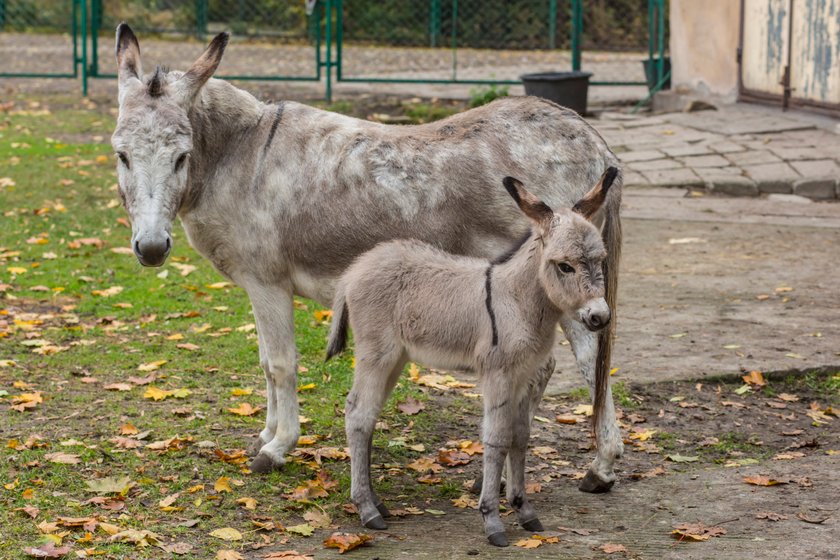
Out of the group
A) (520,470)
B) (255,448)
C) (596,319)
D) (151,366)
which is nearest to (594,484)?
(520,470)

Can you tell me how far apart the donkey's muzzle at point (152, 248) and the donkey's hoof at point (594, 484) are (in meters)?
2.28

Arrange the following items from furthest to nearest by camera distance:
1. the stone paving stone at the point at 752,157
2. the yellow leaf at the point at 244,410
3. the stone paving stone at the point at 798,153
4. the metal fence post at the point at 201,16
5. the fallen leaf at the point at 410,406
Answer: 1. the metal fence post at the point at 201,16
2. the stone paving stone at the point at 752,157
3. the stone paving stone at the point at 798,153
4. the fallen leaf at the point at 410,406
5. the yellow leaf at the point at 244,410

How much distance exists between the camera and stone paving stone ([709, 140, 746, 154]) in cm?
1324

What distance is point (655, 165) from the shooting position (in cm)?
1302

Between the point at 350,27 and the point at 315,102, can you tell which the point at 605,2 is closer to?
the point at 350,27

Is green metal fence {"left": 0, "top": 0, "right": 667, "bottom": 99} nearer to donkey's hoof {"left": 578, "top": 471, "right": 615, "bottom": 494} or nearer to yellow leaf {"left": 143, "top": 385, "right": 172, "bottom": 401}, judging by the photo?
yellow leaf {"left": 143, "top": 385, "right": 172, "bottom": 401}

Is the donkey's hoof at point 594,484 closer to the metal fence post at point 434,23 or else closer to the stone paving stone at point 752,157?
the stone paving stone at point 752,157

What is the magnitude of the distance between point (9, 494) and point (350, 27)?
15.8 m

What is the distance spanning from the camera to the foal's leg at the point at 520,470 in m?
5.16

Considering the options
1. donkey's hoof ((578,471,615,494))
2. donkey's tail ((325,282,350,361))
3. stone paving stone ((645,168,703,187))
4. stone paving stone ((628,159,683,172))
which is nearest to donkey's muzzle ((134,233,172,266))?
donkey's tail ((325,282,350,361))

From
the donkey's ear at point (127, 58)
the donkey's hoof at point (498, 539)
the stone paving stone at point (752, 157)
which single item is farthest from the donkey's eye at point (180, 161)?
the stone paving stone at point (752, 157)

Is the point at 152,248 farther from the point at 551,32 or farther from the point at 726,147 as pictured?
the point at 551,32

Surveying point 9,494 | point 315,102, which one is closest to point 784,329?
Answer: point 9,494

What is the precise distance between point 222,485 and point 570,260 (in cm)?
209
